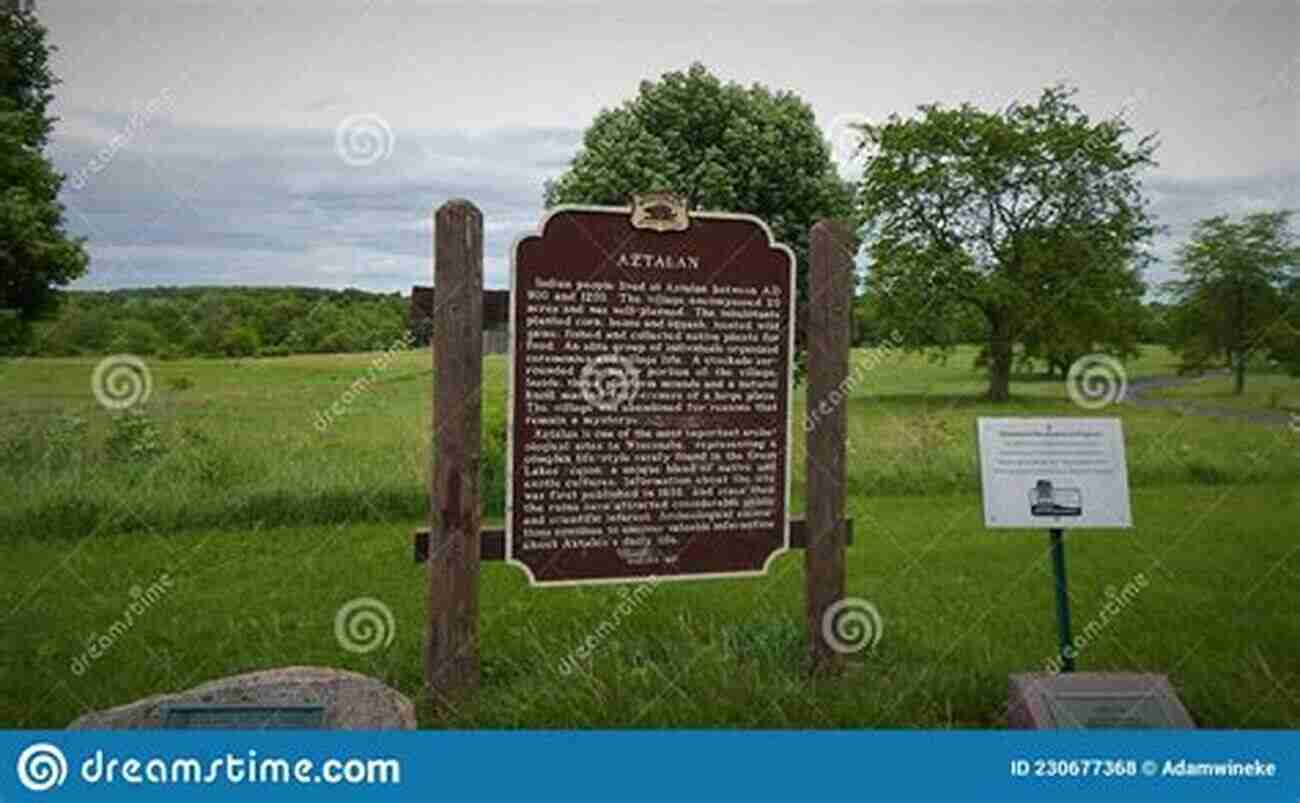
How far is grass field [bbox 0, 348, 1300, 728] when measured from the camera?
6.60m

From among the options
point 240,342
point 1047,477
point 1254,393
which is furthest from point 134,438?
point 1254,393

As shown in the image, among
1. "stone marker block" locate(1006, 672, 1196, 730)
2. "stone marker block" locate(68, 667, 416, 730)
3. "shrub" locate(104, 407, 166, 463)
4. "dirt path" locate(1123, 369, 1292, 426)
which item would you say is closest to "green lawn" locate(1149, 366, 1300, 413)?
"dirt path" locate(1123, 369, 1292, 426)

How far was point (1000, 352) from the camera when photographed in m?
19.0

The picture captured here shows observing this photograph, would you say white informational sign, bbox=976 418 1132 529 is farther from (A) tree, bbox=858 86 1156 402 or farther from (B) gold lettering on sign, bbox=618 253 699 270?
(A) tree, bbox=858 86 1156 402

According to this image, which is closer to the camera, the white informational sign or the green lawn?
the white informational sign

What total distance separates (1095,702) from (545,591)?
14.9 feet

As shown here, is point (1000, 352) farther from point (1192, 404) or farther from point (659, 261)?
point (659, 261)

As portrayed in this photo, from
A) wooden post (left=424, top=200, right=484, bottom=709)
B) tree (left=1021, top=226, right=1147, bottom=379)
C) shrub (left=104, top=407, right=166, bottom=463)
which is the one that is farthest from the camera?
tree (left=1021, top=226, right=1147, bottom=379)

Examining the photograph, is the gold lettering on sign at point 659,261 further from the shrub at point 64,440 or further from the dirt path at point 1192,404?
the dirt path at point 1192,404

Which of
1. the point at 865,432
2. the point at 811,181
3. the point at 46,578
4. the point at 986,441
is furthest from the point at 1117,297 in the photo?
the point at 46,578

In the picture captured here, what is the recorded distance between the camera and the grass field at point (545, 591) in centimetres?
660

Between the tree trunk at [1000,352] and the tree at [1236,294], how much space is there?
4.09 meters

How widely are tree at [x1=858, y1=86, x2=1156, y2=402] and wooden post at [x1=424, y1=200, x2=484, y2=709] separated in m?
13.5

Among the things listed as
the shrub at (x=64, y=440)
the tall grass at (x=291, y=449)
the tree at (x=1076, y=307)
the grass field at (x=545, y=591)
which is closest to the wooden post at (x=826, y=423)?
the grass field at (x=545, y=591)
